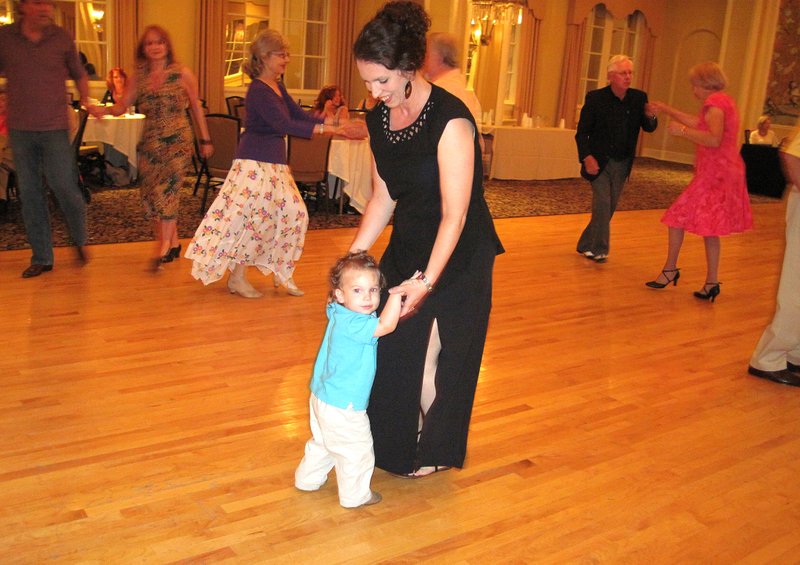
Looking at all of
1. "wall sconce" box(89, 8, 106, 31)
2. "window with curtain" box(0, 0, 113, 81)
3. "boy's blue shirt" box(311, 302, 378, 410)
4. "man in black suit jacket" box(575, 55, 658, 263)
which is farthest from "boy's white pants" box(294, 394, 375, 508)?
"wall sconce" box(89, 8, 106, 31)

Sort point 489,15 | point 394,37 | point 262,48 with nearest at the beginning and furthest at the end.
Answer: point 394,37, point 262,48, point 489,15

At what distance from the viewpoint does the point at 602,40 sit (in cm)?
1633

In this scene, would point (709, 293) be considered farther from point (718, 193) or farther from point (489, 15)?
point (489, 15)

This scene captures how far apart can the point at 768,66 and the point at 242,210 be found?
45.2ft

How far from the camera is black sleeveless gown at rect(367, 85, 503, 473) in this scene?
247 cm

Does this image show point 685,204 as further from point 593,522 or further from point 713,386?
point 593,522

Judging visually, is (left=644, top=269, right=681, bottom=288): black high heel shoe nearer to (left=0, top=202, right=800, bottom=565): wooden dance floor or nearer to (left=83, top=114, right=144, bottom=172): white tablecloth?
(left=0, top=202, right=800, bottom=565): wooden dance floor

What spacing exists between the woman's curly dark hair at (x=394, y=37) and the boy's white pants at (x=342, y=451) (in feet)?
3.40

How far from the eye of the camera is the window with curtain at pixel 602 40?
16078 mm

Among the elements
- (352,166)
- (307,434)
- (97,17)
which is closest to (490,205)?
(352,166)

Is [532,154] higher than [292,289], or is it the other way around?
[532,154]

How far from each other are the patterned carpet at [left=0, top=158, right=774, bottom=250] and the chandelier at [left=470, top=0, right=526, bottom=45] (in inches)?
98.6

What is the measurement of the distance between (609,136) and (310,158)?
2.76 meters

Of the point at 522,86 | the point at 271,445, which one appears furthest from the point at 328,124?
the point at 522,86
